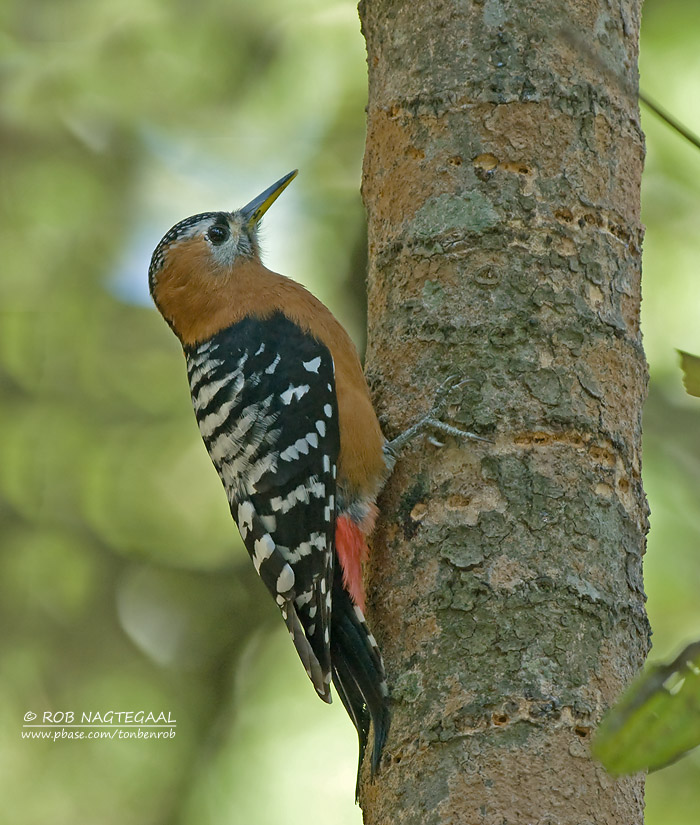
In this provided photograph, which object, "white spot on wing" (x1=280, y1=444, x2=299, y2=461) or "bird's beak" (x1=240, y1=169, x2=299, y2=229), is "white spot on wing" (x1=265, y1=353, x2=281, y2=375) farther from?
"bird's beak" (x1=240, y1=169, x2=299, y2=229)

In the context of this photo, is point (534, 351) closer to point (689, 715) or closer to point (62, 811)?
point (689, 715)

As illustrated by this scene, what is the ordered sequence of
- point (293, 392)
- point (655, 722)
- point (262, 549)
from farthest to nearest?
point (293, 392) → point (262, 549) → point (655, 722)

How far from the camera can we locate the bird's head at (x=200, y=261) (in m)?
4.07

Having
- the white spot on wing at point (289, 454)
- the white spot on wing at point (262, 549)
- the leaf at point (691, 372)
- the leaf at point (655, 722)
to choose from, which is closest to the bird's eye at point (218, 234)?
the white spot on wing at point (289, 454)

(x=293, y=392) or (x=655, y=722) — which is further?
(x=293, y=392)

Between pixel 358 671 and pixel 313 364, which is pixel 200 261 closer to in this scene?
pixel 313 364

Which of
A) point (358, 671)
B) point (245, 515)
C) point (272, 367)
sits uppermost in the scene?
point (272, 367)

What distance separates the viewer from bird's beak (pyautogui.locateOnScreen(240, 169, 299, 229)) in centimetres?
440

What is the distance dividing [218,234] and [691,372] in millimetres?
3281

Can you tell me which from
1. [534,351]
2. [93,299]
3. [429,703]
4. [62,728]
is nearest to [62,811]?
[62,728]

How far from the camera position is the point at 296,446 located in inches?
131

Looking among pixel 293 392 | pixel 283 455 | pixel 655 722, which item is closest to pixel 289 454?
pixel 283 455

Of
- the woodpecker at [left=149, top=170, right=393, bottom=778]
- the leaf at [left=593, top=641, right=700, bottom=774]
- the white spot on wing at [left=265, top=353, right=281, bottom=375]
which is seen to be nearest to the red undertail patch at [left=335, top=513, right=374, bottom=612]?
the woodpecker at [left=149, top=170, right=393, bottom=778]

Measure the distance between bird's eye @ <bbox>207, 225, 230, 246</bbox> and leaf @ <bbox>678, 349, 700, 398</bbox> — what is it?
3.24 meters
